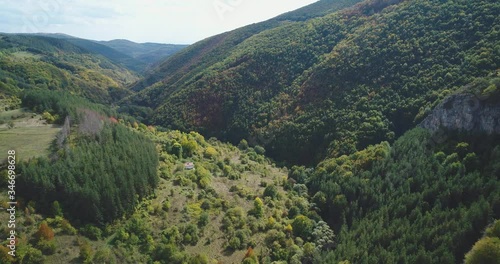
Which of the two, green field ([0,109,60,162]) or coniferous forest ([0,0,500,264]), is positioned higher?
green field ([0,109,60,162])

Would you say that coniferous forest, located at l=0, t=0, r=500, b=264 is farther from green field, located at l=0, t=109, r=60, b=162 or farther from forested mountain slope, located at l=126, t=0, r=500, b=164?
forested mountain slope, located at l=126, t=0, r=500, b=164

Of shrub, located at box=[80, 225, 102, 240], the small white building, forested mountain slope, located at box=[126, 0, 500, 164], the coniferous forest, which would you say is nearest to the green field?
the coniferous forest

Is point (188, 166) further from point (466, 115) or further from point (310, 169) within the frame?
point (466, 115)

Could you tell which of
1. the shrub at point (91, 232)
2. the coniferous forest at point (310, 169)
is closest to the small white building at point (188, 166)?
the coniferous forest at point (310, 169)

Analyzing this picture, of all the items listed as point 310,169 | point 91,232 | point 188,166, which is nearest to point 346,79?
point 310,169

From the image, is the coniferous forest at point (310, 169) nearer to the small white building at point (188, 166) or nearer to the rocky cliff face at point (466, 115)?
the rocky cliff face at point (466, 115)

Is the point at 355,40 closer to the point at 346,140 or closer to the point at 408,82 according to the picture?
the point at 408,82
